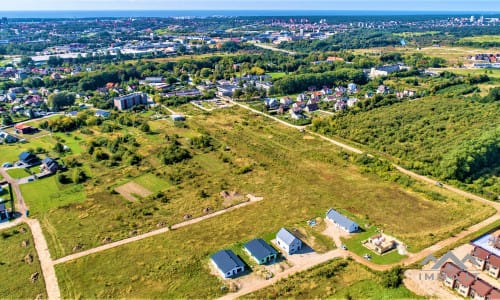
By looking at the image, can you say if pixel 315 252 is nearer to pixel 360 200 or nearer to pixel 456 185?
pixel 360 200

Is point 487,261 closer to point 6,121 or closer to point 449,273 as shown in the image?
point 449,273

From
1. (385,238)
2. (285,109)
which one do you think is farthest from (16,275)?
(285,109)

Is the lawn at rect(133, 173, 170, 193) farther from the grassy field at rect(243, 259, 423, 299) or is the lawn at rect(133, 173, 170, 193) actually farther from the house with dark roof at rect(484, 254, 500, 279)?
the house with dark roof at rect(484, 254, 500, 279)

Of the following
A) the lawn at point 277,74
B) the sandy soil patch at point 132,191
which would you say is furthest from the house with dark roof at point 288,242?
the lawn at point 277,74

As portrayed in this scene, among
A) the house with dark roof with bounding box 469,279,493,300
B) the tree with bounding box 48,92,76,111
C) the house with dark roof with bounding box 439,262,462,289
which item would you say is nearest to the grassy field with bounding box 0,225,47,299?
the house with dark roof with bounding box 439,262,462,289

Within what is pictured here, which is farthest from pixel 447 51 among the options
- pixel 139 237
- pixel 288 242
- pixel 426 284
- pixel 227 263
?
pixel 139 237

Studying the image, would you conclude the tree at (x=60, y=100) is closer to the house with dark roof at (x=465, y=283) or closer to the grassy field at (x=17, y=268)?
Result: the grassy field at (x=17, y=268)

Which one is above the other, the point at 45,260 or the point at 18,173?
the point at 18,173
